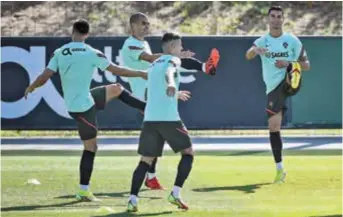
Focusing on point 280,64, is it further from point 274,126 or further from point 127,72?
point 127,72

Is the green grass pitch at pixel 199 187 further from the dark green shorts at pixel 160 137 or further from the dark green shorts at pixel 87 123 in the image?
the dark green shorts at pixel 87 123

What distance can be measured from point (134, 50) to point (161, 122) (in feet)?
7.79

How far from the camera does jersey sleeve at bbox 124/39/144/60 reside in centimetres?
1227

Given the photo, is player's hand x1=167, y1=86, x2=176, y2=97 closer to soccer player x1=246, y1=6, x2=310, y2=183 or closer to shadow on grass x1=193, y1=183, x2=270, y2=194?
shadow on grass x1=193, y1=183, x2=270, y2=194

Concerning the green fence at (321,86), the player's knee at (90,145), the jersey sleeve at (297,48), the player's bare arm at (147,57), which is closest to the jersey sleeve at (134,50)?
the player's bare arm at (147,57)

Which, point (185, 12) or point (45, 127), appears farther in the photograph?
point (185, 12)

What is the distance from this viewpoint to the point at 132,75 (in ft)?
36.5

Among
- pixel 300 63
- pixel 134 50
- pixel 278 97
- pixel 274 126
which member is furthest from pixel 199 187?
pixel 300 63

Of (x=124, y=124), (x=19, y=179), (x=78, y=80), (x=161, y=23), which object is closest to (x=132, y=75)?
(x=78, y=80)

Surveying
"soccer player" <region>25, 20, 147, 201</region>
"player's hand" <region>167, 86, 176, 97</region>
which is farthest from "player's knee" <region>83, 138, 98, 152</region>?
"player's hand" <region>167, 86, 176, 97</region>

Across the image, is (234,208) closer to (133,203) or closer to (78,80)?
(133,203)

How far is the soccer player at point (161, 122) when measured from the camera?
1014cm

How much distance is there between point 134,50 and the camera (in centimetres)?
1231

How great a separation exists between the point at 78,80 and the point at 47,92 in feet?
31.0
